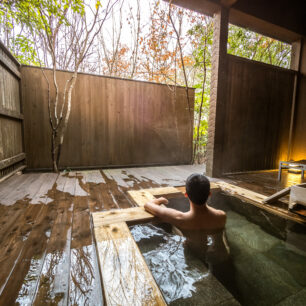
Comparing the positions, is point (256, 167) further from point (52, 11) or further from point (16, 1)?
point (16, 1)

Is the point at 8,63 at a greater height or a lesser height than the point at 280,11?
lesser

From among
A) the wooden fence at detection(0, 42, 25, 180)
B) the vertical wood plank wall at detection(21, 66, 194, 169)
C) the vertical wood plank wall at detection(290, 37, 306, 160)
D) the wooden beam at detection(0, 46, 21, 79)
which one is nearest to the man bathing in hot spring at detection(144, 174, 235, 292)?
the wooden fence at detection(0, 42, 25, 180)

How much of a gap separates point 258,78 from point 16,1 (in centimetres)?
493

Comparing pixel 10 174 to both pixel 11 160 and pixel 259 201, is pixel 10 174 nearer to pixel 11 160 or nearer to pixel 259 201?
pixel 11 160

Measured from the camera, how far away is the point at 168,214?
160cm

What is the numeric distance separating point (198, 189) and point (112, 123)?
11.3ft

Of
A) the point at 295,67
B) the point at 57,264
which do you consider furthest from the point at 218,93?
the point at 57,264

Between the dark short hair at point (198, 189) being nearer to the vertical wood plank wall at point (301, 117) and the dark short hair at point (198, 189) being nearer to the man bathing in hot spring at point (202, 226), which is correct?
the man bathing in hot spring at point (202, 226)

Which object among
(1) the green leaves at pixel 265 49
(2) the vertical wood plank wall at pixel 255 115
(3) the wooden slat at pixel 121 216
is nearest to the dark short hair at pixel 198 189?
(3) the wooden slat at pixel 121 216

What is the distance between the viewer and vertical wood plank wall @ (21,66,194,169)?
12.6ft

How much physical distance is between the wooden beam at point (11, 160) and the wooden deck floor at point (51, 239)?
0.29 meters

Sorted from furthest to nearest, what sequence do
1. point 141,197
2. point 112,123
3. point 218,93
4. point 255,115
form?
1. point 112,123
2. point 255,115
3. point 218,93
4. point 141,197

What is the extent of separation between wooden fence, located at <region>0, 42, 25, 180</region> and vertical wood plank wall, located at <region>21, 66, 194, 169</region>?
7.9 inches

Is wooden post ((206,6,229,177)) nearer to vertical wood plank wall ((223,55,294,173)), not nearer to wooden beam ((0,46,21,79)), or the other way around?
vertical wood plank wall ((223,55,294,173))
